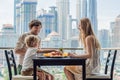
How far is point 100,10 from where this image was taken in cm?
620

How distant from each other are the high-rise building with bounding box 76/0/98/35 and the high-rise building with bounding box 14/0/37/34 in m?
Result: 0.88

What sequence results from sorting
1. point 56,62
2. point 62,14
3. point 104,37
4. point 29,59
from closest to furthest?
point 56,62 → point 29,59 → point 104,37 → point 62,14

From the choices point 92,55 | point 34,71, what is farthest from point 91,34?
point 34,71

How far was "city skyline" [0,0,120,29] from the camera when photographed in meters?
6.09

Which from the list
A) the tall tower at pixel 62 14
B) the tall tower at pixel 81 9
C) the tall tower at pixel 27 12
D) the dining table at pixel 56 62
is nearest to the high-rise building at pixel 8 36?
the tall tower at pixel 27 12

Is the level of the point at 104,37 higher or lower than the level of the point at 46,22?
lower

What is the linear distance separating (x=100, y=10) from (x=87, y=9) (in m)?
0.27

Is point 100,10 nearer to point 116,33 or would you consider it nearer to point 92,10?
point 92,10

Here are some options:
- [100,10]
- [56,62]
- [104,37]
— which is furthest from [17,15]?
[56,62]

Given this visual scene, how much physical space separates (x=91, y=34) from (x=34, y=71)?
41.1 inches

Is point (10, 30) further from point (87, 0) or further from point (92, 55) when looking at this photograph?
point (92, 55)

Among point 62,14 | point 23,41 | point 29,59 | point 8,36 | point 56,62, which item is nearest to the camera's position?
point 56,62

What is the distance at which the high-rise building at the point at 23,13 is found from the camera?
610 centimetres

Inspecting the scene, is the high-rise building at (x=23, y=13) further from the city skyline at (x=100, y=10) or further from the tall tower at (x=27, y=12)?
the city skyline at (x=100, y=10)
